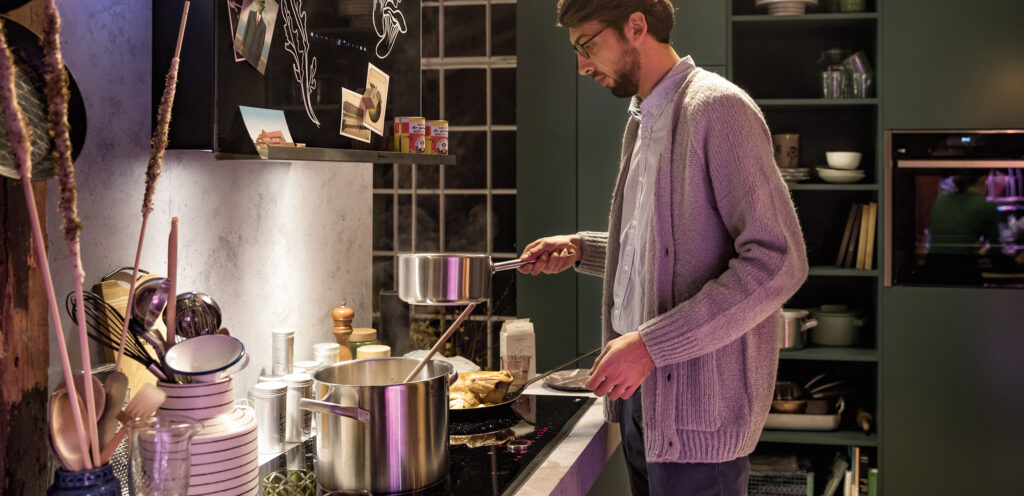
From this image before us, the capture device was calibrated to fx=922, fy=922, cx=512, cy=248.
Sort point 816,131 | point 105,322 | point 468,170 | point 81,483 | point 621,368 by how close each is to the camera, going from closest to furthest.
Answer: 1. point 81,483
2. point 105,322
3. point 621,368
4. point 468,170
5. point 816,131

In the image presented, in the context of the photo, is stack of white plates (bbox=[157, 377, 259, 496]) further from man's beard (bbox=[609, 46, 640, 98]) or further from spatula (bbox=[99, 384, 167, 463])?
man's beard (bbox=[609, 46, 640, 98])

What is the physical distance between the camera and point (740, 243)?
162 cm

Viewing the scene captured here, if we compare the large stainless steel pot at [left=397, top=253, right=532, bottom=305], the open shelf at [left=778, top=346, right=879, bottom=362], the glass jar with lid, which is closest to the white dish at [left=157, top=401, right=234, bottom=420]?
the large stainless steel pot at [left=397, top=253, right=532, bottom=305]

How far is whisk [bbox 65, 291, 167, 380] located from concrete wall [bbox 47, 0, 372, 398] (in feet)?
0.11

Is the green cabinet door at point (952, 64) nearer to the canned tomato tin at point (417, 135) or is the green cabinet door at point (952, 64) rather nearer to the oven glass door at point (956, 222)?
the oven glass door at point (956, 222)

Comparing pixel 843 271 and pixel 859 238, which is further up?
pixel 859 238

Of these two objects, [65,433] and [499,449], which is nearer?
[65,433]

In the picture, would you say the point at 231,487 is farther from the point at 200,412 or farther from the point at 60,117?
the point at 60,117

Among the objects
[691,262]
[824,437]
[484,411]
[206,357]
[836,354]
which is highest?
[691,262]

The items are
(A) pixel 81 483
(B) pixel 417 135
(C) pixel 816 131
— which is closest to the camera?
Answer: (A) pixel 81 483

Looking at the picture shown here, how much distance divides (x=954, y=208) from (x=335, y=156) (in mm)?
2780

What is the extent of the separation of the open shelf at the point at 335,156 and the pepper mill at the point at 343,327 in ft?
1.19

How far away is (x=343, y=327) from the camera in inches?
82.4

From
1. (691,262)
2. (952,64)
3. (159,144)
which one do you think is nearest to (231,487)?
(159,144)
